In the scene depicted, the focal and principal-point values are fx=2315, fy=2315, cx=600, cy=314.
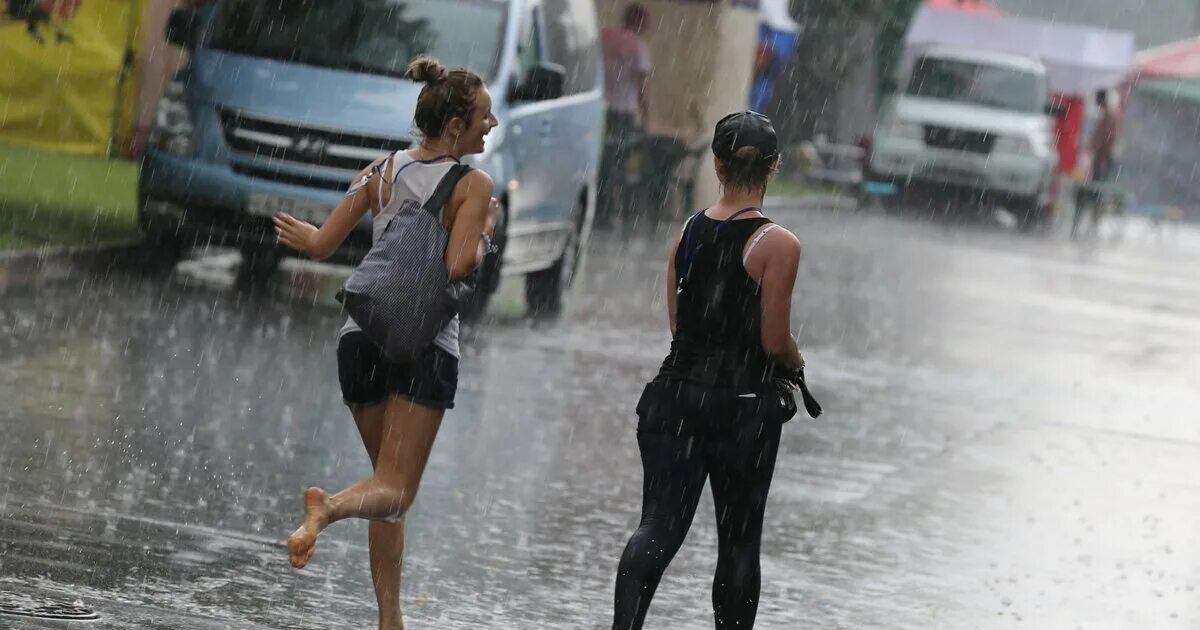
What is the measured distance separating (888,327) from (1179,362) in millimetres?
2149

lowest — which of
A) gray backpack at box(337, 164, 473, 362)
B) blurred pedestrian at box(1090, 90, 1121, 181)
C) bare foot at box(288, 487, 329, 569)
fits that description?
bare foot at box(288, 487, 329, 569)

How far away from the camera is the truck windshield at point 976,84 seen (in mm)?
34875

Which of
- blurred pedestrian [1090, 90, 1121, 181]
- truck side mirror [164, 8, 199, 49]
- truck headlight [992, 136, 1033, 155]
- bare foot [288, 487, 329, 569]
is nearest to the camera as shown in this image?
Result: bare foot [288, 487, 329, 569]

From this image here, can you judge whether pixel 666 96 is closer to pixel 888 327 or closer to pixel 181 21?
pixel 888 327

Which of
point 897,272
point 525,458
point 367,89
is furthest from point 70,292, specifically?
point 897,272

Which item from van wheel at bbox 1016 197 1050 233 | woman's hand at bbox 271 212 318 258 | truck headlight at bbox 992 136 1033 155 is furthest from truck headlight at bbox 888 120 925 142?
woman's hand at bbox 271 212 318 258

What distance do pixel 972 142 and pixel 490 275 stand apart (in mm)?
20401

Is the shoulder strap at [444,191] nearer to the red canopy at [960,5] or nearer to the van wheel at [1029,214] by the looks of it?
the van wheel at [1029,214]

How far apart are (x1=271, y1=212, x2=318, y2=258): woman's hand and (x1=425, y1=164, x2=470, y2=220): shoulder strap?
390 mm

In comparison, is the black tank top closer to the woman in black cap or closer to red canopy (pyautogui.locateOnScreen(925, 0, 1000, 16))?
the woman in black cap

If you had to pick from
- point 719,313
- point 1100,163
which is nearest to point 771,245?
point 719,313

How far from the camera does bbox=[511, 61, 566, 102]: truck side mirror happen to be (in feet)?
46.9

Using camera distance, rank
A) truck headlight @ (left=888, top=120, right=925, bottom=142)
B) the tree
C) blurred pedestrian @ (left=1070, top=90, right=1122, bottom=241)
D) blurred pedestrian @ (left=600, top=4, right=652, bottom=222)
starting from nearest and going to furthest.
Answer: blurred pedestrian @ (left=600, top=4, right=652, bottom=222)
blurred pedestrian @ (left=1070, top=90, right=1122, bottom=241)
truck headlight @ (left=888, top=120, right=925, bottom=142)
the tree

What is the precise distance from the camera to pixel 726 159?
18.8 ft
